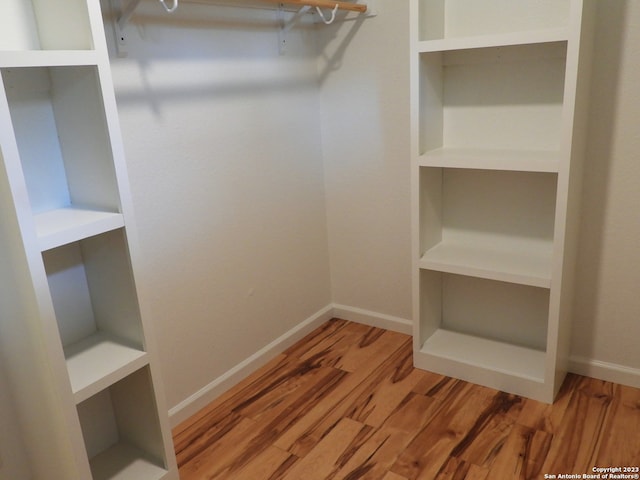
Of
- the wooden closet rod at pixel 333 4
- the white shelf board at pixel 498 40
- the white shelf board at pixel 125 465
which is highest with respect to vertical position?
the wooden closet rod at pixel 333 4

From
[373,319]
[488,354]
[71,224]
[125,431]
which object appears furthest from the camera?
[373,319]

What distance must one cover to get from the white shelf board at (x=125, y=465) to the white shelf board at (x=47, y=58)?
1.28 meters

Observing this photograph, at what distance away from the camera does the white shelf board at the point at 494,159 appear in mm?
1938

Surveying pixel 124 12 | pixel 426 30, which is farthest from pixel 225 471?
pixel 426 30

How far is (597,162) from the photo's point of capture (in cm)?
210

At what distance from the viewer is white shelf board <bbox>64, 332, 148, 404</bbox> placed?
1.50m

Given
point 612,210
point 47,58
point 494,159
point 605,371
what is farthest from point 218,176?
point 605,371

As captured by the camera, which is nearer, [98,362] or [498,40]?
[98,362]

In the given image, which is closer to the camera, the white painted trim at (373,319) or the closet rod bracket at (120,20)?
the closet rod bracket at (120,20)

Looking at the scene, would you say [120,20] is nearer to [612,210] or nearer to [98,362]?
[98,362]

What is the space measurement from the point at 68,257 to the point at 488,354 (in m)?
1.75

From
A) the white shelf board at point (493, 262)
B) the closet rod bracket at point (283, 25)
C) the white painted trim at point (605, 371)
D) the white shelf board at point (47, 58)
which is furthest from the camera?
the closet rod bracket at point (283, 25)

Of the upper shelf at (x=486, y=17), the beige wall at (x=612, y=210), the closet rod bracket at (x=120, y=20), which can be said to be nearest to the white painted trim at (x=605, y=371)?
the beige wall at (x=612, y=210)

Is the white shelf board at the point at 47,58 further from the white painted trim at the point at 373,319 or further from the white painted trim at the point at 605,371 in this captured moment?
the white painted trim at the point at 605,371
